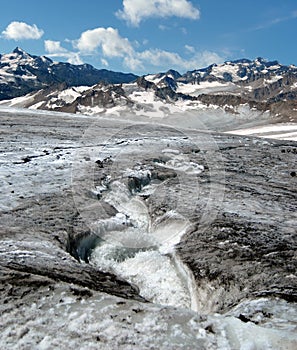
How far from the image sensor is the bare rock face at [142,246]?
16.8ft

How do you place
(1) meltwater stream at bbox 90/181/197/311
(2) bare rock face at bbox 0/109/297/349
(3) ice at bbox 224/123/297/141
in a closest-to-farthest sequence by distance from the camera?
(2) bare rock face at bbox 0/109/297/349 < (1) meltwater stream at bbox 90/181/197/311 < (3) ice at bbox 224/123/297/141

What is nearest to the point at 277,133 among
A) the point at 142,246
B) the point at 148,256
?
the point at 142,246

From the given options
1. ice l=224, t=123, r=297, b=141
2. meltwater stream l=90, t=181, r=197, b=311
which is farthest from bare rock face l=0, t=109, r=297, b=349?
ice l=224, t=123, r=297, b=141

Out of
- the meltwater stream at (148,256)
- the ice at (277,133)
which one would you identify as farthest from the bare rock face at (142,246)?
the ice at (277,133)

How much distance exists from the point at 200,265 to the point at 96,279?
240 cm

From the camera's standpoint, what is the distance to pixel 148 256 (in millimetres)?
8883

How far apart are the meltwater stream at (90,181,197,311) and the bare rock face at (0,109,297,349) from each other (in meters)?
0.05

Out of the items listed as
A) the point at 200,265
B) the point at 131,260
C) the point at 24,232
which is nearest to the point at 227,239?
the point at 200,265

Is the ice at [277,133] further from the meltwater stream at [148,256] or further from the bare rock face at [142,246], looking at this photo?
the meltwater stream at [148,256]

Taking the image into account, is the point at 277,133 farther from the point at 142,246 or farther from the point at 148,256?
the point at 148,256

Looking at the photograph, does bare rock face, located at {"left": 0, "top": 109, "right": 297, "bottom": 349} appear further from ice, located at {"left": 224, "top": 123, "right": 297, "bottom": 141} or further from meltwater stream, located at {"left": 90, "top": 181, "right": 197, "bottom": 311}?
ice, located at {"left": 224, "top": 123, "right": 297, "bottom": 141}

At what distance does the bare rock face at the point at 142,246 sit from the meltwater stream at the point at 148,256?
5 centimetres

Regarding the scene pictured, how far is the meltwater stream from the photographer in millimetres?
7461

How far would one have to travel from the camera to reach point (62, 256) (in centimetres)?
745
